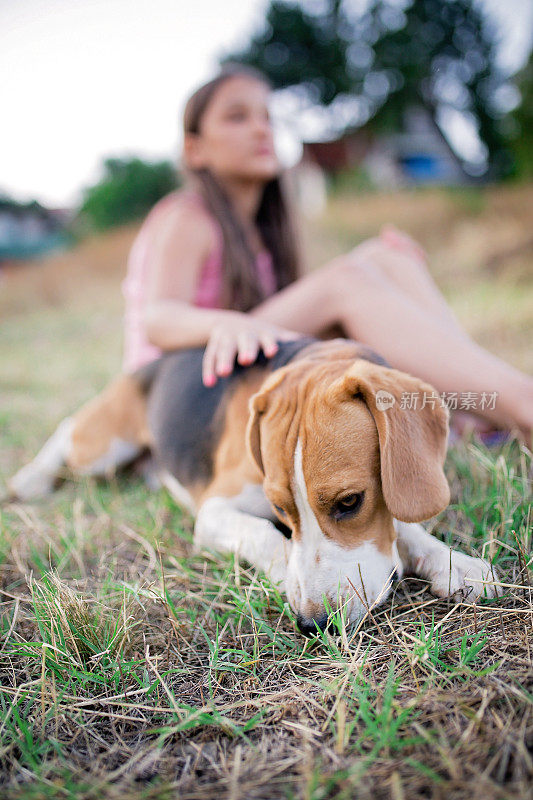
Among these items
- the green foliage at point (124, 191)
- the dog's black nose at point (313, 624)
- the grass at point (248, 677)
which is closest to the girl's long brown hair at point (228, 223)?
the grass at point (248, 677)

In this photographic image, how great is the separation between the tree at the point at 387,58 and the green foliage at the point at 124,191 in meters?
18.1

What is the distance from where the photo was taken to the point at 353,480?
207 cm

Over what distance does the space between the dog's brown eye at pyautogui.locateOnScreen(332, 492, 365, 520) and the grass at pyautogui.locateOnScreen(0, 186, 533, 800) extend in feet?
1.30

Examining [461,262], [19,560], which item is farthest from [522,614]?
[461,262]

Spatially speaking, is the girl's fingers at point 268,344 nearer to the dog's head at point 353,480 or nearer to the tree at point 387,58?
the dog's head at point 353,480

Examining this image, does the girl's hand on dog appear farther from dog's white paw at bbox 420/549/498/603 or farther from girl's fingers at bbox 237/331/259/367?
dog's white paw at bbox 420/549/498/603

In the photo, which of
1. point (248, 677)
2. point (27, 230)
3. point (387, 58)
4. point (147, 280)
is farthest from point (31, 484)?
point (387, 58)

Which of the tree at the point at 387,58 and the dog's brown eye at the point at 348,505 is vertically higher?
the tree at the point at 387,58

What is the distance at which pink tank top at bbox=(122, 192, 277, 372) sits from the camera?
4547 mm

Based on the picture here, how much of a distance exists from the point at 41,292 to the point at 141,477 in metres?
13.4

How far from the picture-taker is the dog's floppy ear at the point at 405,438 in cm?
203

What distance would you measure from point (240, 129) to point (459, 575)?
3713 millimetres

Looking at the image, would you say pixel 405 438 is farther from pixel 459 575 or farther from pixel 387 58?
pixel 387 58

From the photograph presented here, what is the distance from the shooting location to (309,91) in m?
37.0
